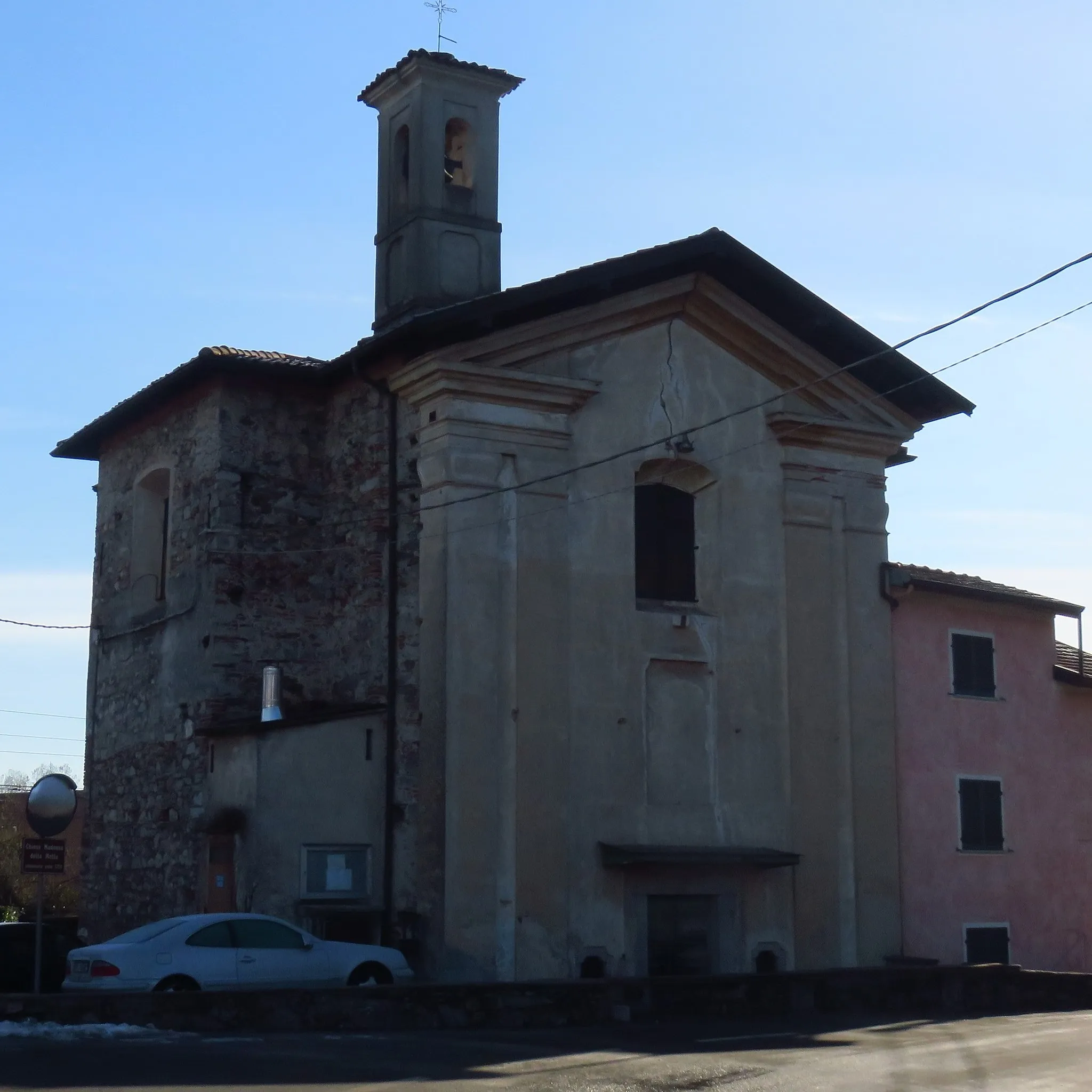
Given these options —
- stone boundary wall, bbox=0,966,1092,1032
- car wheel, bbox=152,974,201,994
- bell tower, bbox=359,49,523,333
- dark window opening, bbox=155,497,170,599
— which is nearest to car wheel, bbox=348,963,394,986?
car wheel, bbox=152,974,201,994

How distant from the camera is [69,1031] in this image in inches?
495

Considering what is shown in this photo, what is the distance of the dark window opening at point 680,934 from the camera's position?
1942 cm

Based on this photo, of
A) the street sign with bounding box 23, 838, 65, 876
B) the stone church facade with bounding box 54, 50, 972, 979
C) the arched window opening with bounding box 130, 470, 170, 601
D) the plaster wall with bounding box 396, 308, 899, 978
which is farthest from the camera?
the arched window opening with bounding box 130, 470, 170, 601

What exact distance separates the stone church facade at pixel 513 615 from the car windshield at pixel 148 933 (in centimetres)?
275

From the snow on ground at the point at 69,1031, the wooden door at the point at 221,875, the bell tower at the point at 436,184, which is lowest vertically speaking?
the snow on ground at the point at 69,1031

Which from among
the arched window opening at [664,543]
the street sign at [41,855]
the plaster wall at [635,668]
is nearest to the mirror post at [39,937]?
the street sign at [41,855]

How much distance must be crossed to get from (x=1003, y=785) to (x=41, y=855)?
1349 centimetres

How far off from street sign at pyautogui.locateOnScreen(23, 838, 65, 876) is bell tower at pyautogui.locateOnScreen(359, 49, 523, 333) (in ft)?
28.9

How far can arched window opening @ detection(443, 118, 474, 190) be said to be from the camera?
882 inches

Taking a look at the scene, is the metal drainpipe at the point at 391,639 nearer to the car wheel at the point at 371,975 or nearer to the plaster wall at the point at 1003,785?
the car wheel at the point at 371,975

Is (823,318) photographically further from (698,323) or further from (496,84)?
(496,84)

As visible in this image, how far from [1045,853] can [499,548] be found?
383 inches

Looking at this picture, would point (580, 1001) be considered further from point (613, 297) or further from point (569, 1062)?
point (613, 297)

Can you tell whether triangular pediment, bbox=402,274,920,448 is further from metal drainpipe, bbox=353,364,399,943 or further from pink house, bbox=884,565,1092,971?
pink house, bbox=884,565,1092,971
